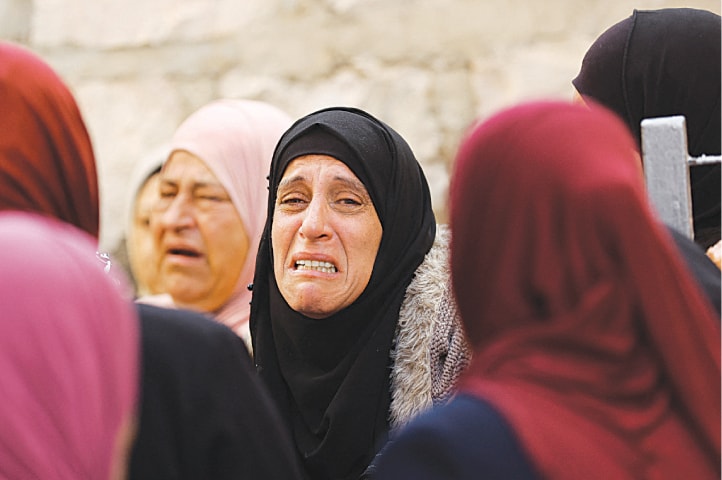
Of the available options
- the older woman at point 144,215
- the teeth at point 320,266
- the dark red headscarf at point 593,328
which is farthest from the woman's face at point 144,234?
the dark red headscarf at point 593,328

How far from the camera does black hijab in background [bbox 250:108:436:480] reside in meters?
2.84

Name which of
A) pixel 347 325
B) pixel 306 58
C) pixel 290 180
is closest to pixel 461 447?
pixel 347 325

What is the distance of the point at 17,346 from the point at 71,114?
780 millimetres

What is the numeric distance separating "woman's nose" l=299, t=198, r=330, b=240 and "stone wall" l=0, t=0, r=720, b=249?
2.21 metres

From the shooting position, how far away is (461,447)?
1559mm

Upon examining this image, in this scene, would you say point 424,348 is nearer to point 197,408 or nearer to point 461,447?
point 197,408

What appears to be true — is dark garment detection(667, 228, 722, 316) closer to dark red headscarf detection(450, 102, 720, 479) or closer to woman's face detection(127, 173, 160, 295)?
dark red headscarf detection(450, 102, 720, 479)

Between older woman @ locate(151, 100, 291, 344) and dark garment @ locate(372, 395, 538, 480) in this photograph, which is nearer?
dark garment @ locate(372, 395, 538, 480)

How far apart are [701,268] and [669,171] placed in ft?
0.95

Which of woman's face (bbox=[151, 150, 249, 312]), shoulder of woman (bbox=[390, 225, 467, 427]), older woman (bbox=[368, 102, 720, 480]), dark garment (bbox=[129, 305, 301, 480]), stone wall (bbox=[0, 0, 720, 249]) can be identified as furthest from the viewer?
stone wall (bbox=[0, 0, 720, 249])

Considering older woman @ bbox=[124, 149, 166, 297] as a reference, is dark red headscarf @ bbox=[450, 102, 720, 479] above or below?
above

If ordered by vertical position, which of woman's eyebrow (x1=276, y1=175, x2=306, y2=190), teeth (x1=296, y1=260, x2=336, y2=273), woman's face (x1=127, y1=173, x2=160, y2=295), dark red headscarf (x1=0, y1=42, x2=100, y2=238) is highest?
dark red headscarf (x1=0, y1=42, x2=100, y2=238)

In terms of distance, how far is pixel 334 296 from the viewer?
295cm

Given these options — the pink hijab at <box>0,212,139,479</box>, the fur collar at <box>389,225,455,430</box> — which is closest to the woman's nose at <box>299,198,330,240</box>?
the fur collar at <box>389,225,455,430</box>
